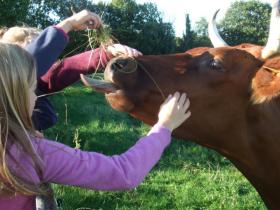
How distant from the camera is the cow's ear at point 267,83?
12.6ft

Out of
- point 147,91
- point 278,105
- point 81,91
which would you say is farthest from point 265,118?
point 81,91

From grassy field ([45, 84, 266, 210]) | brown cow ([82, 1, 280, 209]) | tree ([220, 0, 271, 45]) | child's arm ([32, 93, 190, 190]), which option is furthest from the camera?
tree ([220, 0, 271, 45])

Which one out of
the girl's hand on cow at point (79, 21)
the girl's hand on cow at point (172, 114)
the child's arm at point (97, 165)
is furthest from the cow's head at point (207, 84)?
the child's arm at point (97, 165)

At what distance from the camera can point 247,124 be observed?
3.98 meters

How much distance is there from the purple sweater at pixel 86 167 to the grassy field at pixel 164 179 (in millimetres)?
1868

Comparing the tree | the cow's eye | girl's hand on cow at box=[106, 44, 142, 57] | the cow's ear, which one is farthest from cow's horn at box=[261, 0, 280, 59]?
the tree

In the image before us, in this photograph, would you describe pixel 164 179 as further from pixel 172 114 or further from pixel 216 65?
pixel 172 114

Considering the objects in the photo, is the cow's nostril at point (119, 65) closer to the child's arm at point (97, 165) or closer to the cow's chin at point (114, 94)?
the cow's chin at point (114, 94)

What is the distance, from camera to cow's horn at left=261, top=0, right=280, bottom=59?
3.91 metres

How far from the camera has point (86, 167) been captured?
2500 mm

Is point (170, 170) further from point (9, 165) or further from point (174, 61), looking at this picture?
point (9, 165)

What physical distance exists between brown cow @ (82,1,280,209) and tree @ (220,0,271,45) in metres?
36.9

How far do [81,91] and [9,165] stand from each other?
13508 mm

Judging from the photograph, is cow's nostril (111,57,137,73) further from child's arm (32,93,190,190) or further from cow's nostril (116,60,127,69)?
child's arm (32,93,190,190)
